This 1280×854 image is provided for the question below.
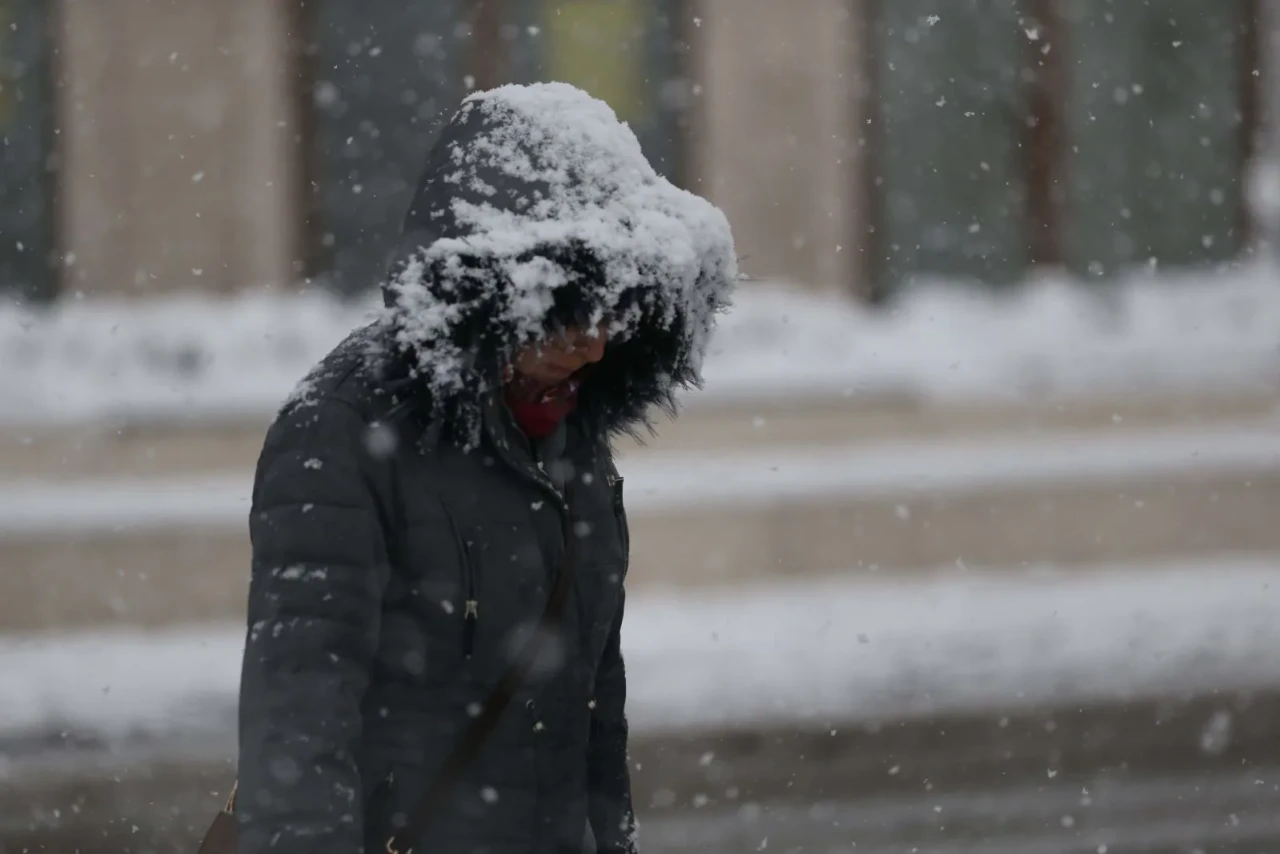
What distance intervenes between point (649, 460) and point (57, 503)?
338 cm

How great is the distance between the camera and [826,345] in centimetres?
1024

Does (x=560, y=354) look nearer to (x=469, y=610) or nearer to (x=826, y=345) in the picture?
(x=469, y=610)

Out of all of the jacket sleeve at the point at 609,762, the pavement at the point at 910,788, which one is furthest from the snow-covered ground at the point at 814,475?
the jacket sleeve at the point at 609,762

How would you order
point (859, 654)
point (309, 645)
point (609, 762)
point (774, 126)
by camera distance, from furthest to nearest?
point (774, 126)
point (859, 654)
point (609, 762)
point (309, 645)

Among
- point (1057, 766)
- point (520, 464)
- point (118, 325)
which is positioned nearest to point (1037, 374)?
point (1057, 766)

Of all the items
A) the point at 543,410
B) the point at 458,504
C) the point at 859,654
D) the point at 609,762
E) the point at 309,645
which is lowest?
the point at 859,654

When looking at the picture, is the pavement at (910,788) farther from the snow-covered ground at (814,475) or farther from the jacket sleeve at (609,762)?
the jacket sleeve at (609,762)

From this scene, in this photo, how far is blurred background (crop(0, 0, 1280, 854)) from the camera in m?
8.90

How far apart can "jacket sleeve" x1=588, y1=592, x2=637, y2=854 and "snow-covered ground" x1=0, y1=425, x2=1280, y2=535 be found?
22.8 ft

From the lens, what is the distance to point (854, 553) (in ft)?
32.2

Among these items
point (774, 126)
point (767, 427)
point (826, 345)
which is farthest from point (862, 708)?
point (774, 126)

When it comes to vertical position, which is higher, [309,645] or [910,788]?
[309,645]

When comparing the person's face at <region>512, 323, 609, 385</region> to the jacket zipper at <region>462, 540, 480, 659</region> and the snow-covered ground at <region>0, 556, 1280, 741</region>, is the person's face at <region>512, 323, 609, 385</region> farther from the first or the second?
the snow-covered ground at <region>0, 556, 1280, 741</region>

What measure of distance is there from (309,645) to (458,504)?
261mm
